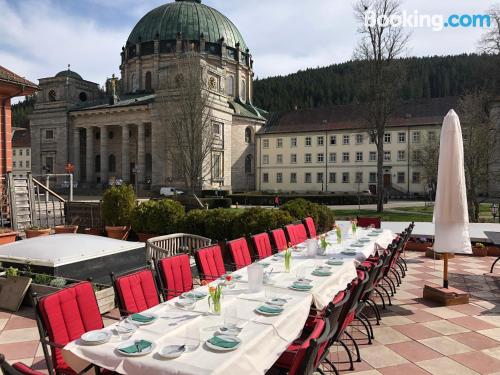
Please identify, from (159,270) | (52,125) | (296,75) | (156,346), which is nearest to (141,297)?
(159,270)

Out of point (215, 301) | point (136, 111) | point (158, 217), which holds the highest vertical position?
point (136, 111)

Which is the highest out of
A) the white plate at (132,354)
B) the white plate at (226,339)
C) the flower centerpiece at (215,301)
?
the flower centerpiece at (215,301)

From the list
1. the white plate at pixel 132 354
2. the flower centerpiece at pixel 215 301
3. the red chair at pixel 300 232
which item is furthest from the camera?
the red chair at pixel 300 232

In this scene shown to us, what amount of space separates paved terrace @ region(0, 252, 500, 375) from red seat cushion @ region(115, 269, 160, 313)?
149cm

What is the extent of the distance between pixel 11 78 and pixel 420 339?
53.6 ft

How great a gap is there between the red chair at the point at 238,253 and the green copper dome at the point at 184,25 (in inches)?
2244

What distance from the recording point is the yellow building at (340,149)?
4931 centimetres

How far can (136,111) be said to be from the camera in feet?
169

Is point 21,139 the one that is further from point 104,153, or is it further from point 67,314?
point 67,314

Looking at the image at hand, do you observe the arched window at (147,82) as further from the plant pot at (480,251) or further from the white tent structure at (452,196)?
the white tent structure at (452,196)

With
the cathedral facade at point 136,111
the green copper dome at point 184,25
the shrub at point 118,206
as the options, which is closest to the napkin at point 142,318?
the shrub at point 118,206

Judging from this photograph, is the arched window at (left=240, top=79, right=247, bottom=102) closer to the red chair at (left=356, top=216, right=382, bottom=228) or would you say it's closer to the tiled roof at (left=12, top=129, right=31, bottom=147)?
the red chair at (left=356, top=216, right=382, bottom=228)

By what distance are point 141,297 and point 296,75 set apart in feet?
386

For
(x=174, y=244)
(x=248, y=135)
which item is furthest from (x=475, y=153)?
(x=248, y=135)
